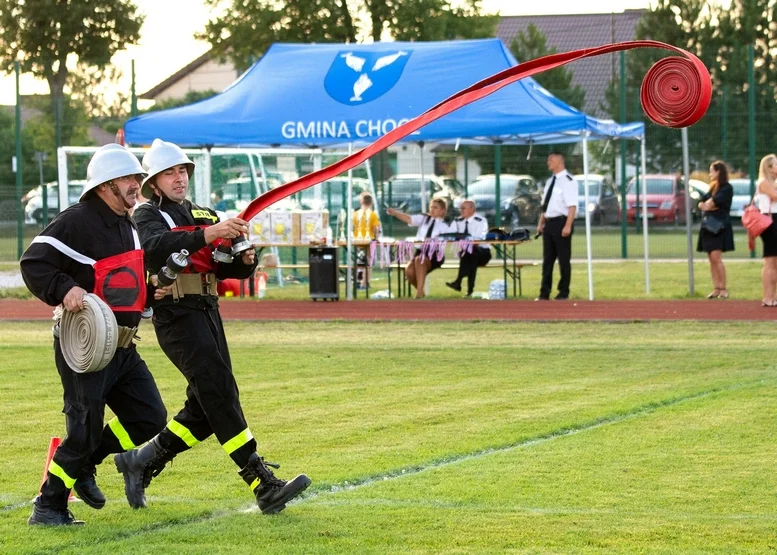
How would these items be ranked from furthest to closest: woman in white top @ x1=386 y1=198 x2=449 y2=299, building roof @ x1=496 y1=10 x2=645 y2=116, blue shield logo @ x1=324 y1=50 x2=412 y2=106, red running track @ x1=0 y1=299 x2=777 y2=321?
building roof @ x1=496 y1=10 x2=645 y2=116 < woman in white top @ x1=386 y1=198 x2=449 y2=299 < blue shield logo @ x1=324 y1=50 x2=412 y2=106 < red running track @ x1=0 y1=299 x2=777 y2=321

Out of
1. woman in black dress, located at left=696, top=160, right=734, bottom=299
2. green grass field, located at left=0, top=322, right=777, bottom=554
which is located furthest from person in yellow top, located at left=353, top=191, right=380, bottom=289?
green grass field, located at left=0, top=322, right=777, bottom=554


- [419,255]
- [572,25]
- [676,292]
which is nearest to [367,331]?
[419,255]

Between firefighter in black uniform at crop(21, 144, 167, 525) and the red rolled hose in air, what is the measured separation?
2.07 feet

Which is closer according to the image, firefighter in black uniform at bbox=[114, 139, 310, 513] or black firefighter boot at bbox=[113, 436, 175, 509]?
firefighter in black uniform at bbox=[114, 139, 310, 513]

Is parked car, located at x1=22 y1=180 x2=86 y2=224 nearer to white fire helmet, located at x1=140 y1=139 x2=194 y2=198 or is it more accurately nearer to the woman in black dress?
the woman in black dress

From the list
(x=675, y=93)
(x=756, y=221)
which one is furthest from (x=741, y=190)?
(x=675, y=93)

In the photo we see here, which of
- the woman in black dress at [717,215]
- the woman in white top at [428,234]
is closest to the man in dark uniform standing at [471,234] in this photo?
the woman in white top at [428,234]

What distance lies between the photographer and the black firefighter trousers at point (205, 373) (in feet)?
22.6

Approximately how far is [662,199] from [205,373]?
94.6 ft

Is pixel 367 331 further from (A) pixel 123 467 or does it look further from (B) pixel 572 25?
(B) pixel 572 25

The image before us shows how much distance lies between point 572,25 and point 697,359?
61337 millimetres

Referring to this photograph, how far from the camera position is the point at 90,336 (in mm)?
6508

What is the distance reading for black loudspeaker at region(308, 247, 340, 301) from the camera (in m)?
20.0

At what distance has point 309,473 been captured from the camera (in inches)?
314
